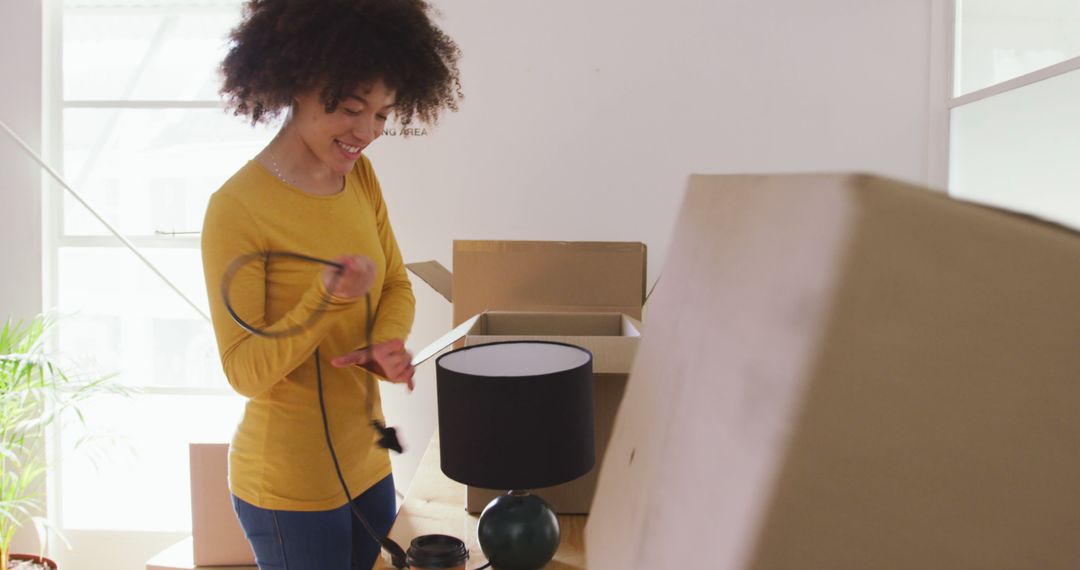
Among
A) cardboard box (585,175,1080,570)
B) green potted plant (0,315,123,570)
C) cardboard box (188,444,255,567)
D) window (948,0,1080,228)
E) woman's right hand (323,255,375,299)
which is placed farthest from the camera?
green potted plant (0,315,123,570)

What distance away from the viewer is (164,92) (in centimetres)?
282

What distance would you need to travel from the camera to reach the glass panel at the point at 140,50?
Answer: 2773 mm

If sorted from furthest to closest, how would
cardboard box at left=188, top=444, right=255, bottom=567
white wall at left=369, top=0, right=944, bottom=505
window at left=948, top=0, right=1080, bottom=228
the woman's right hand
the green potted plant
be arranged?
white wall at left=369, top=0, right=944, bottom=505
the green potted plant
cardboard box at left=188, top=444, right=255, bottom=567
window at left=948, top=0, right=1080, bottom=228
the woman's right hand

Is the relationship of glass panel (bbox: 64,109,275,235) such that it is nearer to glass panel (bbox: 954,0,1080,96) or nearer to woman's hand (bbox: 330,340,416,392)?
woman's hand (bbox: 330,340,416,392)

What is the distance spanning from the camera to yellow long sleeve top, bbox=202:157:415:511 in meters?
1.19

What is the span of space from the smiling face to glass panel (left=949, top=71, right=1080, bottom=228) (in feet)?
3.72

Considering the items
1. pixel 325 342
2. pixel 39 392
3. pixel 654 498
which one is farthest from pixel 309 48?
pixel 39 392

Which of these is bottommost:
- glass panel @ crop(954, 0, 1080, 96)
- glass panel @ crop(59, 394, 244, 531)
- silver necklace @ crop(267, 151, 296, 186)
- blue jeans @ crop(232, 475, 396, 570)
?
glass panel @ crop(59, 394, 244, 531)

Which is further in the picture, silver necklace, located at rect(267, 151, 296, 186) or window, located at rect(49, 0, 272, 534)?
window, located at rect(49, 0, 272, 534)

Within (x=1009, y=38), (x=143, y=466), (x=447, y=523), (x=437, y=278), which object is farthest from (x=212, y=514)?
(x=1009, y=38)

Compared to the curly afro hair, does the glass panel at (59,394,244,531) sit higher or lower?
lower

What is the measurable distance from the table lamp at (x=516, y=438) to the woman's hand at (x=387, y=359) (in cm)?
20

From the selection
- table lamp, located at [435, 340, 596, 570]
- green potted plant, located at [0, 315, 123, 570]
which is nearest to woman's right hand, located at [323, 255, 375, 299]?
table lamp, located at [435, 340, 596, 570]

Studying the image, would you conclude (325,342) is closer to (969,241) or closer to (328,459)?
(328,459)
